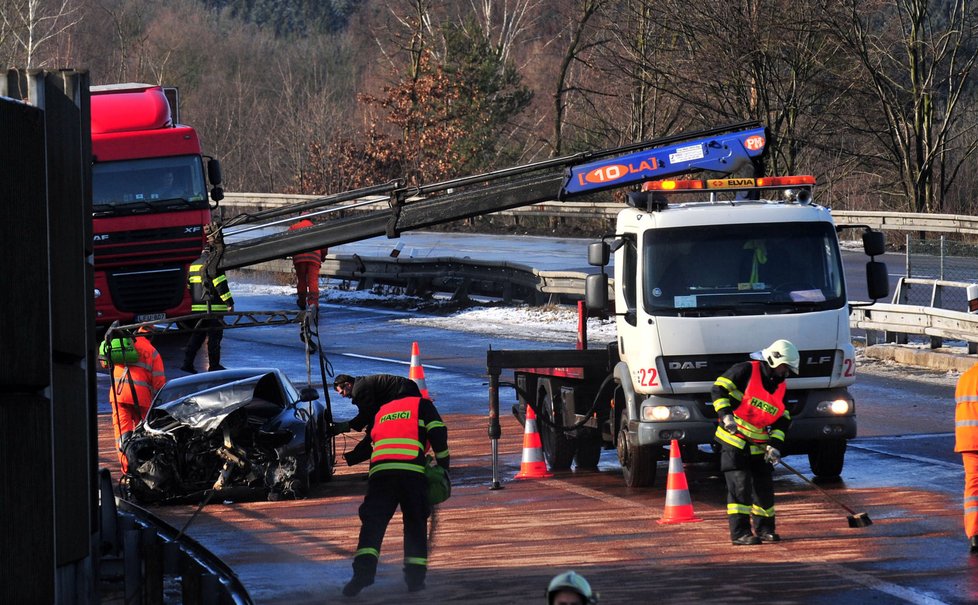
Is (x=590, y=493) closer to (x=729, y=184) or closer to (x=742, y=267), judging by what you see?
(x=742, y=267)

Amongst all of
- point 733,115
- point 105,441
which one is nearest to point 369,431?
point 105,441

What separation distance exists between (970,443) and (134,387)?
26.6ft

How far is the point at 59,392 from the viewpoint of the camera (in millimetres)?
5961

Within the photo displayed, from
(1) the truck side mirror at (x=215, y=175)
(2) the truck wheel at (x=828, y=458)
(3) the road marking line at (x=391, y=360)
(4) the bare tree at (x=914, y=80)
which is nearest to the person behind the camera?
(2) the truck wheel at (x=828, y=458)

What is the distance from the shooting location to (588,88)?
195 ft

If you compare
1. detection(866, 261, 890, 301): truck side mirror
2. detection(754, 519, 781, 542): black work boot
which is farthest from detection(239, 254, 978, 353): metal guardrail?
detection(754, 519, 781, 542): black work boot

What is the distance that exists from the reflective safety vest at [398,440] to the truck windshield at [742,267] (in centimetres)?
344

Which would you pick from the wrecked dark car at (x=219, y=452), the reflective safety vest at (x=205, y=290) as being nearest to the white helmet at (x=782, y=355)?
the wrecked dark car at (x=219, y=452)

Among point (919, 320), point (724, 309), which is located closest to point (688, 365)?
point (724, 309)

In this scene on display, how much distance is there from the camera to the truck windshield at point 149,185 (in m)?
22.3

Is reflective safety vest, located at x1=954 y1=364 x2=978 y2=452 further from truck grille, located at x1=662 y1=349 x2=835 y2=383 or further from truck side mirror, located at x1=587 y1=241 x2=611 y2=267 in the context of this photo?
truck side mirror, located at x1=587 y1=241 x2=611 y2=267

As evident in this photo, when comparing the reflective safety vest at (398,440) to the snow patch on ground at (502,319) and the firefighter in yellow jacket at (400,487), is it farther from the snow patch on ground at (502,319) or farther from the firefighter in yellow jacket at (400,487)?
the snow patch on ground at (502,319)

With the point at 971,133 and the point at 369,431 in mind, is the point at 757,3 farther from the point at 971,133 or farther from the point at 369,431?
the point at 369,431

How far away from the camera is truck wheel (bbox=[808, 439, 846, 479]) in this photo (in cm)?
1284
